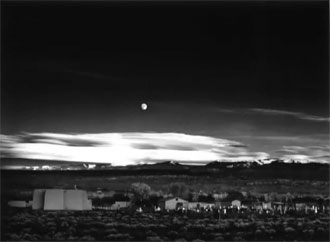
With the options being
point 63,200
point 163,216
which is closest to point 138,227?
point 163,216

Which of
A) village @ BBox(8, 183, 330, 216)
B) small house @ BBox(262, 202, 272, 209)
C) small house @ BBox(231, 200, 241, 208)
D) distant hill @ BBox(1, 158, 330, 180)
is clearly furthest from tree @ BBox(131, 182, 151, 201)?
small house @ BBox(262, 202, 272, 209)

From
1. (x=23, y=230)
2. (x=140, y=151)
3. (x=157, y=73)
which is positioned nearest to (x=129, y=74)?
(x=157, y=73)

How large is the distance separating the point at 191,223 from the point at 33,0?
249 cm

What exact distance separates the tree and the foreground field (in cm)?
15

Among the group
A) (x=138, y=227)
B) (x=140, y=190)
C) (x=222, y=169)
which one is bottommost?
(x=138, y=227)

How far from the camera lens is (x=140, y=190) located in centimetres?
625

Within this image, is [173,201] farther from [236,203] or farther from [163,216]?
[236,203]

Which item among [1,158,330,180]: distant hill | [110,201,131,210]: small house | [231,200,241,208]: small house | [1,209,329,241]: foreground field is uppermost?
[1,158,330,180]: distant hill

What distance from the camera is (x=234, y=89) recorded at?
6.32 m

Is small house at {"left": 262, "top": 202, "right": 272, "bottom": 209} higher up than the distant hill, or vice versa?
the distant hill

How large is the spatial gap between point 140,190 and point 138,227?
0.33 metres

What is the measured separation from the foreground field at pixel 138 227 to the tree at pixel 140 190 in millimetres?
153

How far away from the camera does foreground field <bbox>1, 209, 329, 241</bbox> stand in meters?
6.21

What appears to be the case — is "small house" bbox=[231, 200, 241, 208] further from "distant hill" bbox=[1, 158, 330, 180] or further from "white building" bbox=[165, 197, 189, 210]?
"white building" bbox=[165, 197, 189, 210]
